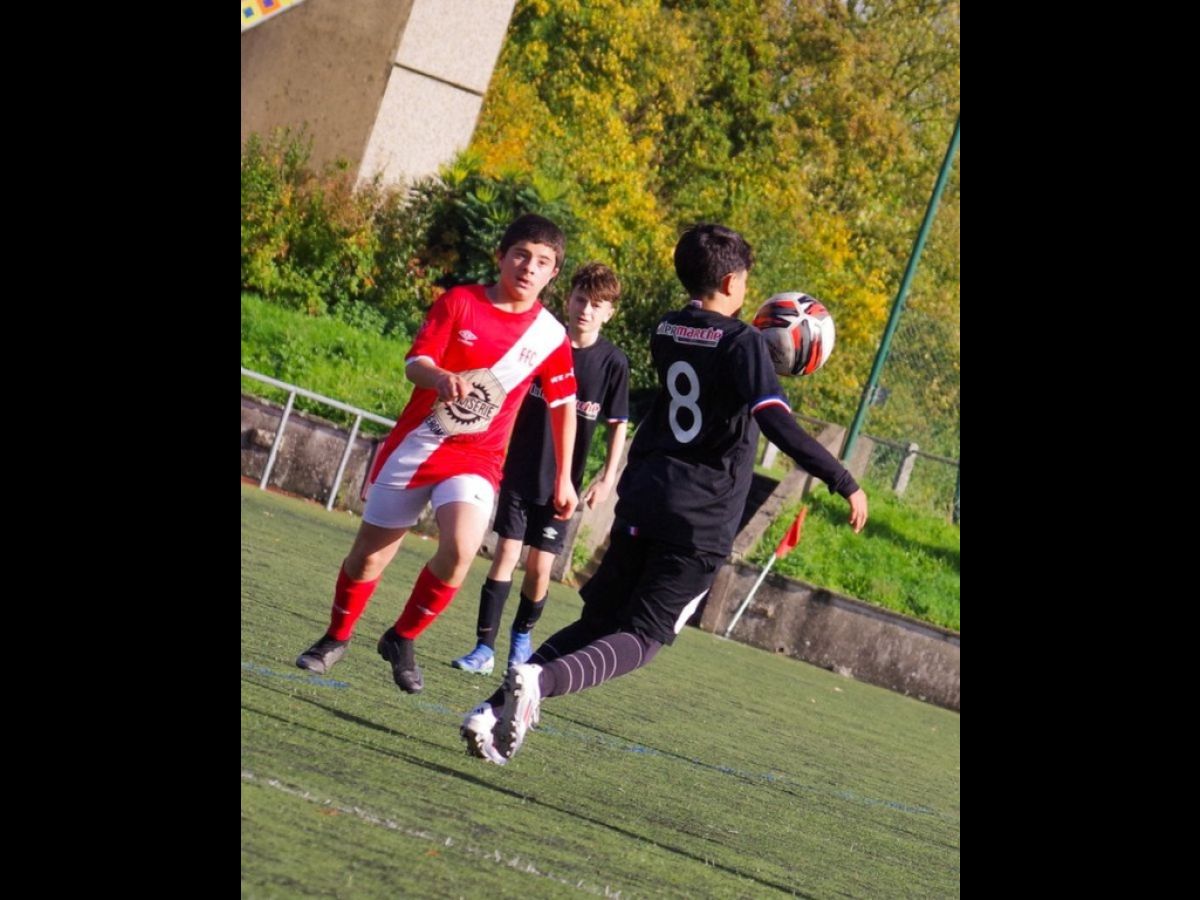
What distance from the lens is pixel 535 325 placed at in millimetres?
6789

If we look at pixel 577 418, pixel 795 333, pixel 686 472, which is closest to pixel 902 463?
pixel 577 418

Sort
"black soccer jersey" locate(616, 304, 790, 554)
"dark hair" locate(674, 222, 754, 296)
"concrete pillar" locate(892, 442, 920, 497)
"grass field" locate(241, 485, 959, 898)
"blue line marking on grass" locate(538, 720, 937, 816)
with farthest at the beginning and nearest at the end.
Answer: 1. "concrete pillar" locate(892, 442, 920, 497)
2. "blue line marking on grass" locate(538, 720, 937, 816)
3. "dark hair" locate(674, 222, 754, 296)
4. "black soccer jersey" locate(616, 304, 790, 554)
5. "grass field" locate(241, 485, 959, 898)

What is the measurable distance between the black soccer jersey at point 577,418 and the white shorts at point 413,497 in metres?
2.38

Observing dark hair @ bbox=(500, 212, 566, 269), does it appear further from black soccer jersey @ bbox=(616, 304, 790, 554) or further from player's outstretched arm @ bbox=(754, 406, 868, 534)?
player's outstretched arm @ bbox=(754, 406, 868, 534)

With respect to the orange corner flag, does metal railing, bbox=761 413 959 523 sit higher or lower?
higher

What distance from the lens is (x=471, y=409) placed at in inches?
262

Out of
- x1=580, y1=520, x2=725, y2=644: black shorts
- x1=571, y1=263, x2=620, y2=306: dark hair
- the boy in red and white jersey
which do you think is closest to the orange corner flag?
x1=571, y1=263, x2=620, y2=306: dark hair

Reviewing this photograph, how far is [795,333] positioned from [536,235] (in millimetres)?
1110

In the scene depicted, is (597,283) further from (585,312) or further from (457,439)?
(457,439)

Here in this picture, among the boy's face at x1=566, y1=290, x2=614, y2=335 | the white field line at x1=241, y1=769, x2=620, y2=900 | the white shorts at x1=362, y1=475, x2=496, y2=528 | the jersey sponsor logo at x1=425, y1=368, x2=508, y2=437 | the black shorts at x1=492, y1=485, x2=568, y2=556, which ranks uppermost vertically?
the boy's face at x1=566, y1=290, x2=614, y2=335

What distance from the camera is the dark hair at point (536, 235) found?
261 inches

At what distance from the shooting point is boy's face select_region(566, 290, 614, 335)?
28.8 ft
